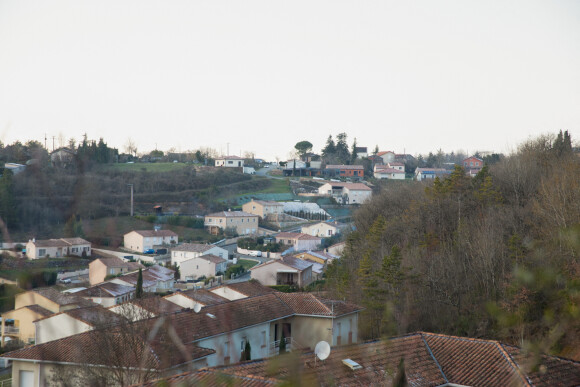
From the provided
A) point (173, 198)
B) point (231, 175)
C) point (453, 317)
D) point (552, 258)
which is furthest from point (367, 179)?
point (552, 258)

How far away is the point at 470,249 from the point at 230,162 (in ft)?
132

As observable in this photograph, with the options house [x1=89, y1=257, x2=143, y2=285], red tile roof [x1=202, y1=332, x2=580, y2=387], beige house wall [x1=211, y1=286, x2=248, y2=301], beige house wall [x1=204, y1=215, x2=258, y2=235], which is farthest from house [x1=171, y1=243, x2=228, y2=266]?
red tile roof [x1=202, y1=332, x2=580, y2=387]

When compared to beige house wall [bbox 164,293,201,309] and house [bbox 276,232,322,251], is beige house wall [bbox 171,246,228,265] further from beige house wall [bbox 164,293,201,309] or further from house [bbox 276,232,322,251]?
beige house wall [bbox 164,293,201,309]

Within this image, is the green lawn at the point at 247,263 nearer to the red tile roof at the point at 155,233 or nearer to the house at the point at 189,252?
the house at the point at 189,252

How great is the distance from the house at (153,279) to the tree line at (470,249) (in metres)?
7.73

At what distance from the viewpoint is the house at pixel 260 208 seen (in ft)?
126

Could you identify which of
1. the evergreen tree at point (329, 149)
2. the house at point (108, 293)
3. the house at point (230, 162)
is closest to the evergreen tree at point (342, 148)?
the evergreen tree at point (329, 149)

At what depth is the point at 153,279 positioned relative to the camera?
69.9 ft

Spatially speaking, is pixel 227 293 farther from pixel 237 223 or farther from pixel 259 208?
pixel 259 208

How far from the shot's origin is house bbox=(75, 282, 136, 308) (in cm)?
1692

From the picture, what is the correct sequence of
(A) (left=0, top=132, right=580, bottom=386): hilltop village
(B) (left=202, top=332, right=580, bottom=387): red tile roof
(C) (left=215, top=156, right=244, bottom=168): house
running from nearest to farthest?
(A) (left=0, top=132, right=580, bottom=386): hilltop village, (B) (left=202, top=332, right=580, bottom=387): red tile roof, (C) (left=215, top=156, right=244, bottom=168): house

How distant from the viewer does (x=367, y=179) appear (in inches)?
2009

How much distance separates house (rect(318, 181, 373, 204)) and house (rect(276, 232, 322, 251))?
11.7 metres

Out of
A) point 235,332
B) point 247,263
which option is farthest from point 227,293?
point 247,263
